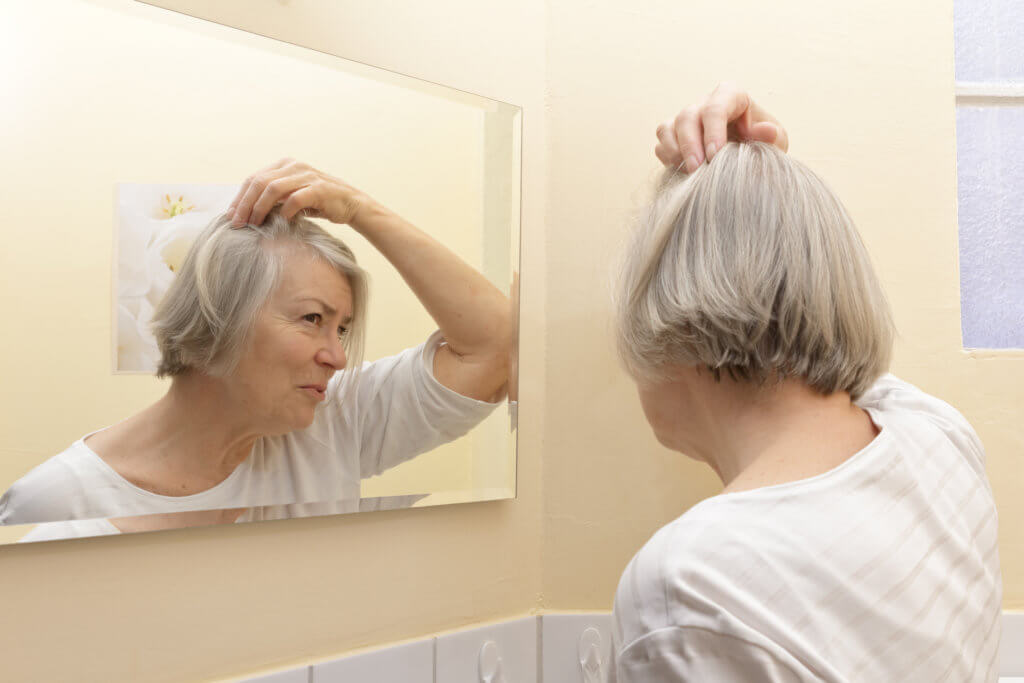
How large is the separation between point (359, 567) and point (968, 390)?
0.96 metres

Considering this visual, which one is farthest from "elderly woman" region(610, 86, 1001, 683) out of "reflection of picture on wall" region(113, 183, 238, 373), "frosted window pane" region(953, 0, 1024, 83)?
"frosted window pane" region(953, 0, 1024, 83)

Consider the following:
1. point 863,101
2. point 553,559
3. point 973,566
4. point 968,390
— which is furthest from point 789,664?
point 863,101

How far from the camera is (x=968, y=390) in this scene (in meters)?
1.29

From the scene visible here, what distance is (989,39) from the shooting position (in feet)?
4.50

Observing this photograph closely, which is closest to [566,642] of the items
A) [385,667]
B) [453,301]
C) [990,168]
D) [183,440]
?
[385,667]

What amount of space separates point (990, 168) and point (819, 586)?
1.05m

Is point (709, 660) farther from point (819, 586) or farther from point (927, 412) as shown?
point (927, 412)

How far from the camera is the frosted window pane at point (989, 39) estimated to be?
1367 millimetres

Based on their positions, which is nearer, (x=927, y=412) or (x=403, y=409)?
(x=927, y=412)

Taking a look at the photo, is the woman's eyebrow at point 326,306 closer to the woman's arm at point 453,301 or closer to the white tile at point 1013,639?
the woman's arm at point 453,301

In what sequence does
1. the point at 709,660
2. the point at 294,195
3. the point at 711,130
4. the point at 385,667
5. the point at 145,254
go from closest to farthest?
the point at 709,660 < the point at 711,130 < the point at 145,254 < the point at 294,195 < the point at 385,667

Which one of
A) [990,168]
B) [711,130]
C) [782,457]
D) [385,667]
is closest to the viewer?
[782,457]

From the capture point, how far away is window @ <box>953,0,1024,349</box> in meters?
1.34

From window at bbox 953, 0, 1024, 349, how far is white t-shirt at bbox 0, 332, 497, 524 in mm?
816
